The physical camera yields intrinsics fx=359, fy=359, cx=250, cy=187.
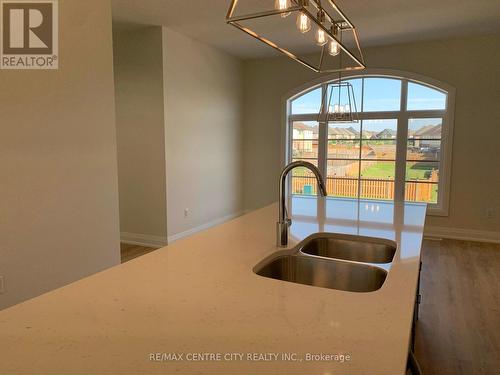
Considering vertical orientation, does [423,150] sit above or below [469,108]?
below

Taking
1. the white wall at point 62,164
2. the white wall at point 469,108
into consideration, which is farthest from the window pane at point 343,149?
the white wall at point 62,164

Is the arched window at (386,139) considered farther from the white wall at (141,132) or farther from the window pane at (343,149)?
the white wall at (141,132)

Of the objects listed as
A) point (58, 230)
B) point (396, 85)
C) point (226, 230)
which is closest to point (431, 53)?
point (396, 85)

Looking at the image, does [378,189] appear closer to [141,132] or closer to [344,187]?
[344,187]

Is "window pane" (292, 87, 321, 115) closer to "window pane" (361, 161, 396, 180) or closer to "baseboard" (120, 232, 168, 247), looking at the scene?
"window pane" (361, 161, 396, 180)

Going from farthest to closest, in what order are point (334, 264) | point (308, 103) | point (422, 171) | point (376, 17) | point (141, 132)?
point (308, 103), point (422, 171), point (141, 132), point (376, 17), point (334, 264)

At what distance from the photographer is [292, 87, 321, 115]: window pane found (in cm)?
585

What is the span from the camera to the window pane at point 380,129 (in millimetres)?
5353

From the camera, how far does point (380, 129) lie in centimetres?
544

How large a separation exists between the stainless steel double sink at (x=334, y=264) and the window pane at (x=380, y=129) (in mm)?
4045

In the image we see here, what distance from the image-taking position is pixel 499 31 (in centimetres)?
450

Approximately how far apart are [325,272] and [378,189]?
4.45m

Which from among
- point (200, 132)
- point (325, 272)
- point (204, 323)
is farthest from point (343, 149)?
point (204, 323)

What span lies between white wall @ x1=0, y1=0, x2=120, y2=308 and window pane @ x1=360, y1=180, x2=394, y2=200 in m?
3.91
